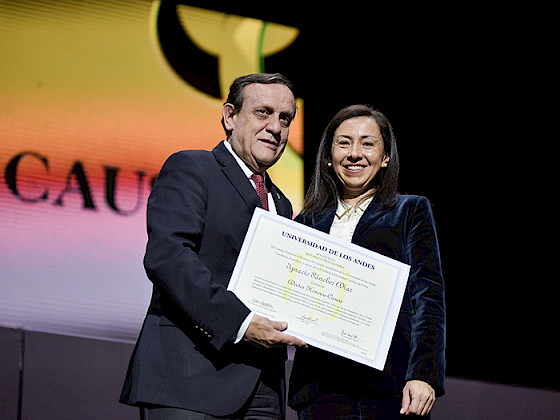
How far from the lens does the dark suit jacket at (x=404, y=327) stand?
1.58 metres

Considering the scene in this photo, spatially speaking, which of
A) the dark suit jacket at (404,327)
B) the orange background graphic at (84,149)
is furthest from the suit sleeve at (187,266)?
the orange background graphic at (84,149)

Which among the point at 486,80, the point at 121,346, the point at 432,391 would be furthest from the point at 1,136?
the point at 486,80

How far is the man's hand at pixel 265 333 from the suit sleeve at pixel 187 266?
35 mm

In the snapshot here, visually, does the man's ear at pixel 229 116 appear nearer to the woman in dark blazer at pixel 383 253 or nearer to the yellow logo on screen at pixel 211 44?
the woman in dark blazer at pixel 383 253

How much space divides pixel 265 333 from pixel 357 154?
665 mm

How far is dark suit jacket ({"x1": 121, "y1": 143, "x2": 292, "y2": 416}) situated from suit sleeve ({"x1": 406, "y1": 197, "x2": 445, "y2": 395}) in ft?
1.18

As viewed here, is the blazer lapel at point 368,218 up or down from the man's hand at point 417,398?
up

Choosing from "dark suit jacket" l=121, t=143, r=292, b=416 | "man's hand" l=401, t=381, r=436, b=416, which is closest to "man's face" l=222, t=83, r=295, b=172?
"dark suit jacket" l=121, t=143, r=292, b=416

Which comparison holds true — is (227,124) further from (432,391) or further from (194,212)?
(432,391)

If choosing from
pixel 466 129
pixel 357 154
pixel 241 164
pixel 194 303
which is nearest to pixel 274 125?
pixel 241 164

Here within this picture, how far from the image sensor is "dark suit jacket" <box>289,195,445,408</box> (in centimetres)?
158

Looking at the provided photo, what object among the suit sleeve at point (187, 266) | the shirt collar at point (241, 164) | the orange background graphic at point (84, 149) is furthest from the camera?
the orange background graphic at point (84, 149)

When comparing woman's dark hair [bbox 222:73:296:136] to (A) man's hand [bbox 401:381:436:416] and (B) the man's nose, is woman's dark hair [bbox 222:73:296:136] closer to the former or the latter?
(B) the man's nose

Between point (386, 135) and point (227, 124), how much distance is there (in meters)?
0.49
